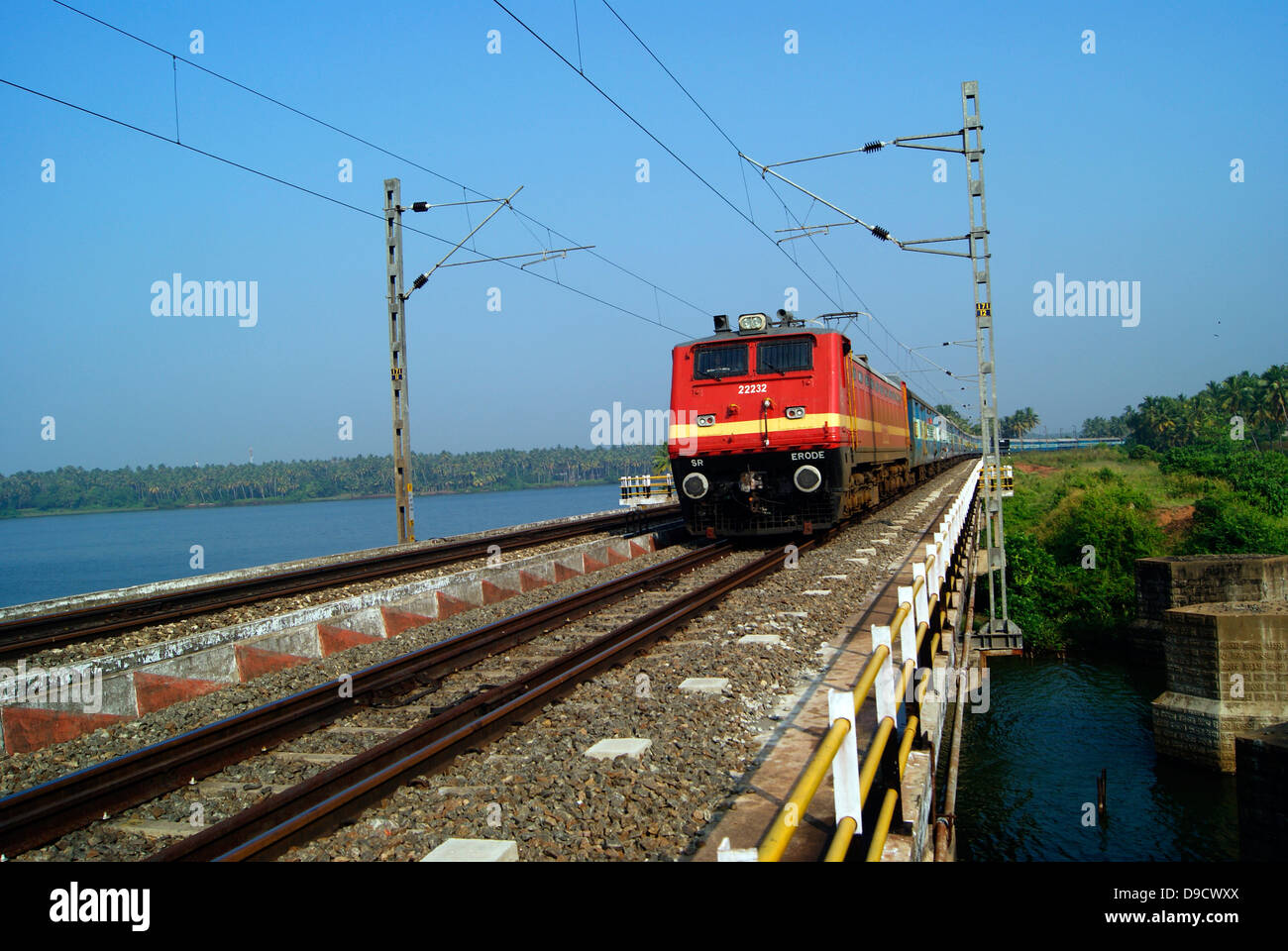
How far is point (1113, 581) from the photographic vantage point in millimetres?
25500

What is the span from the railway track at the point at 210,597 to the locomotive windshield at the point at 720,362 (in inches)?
213

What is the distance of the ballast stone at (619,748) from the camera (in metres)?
5.43

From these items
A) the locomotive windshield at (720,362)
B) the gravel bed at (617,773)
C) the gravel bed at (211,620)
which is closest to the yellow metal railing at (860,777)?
the gravel bed at (617,773)

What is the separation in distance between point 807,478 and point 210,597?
966cm

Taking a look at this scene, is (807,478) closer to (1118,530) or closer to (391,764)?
(391,764)

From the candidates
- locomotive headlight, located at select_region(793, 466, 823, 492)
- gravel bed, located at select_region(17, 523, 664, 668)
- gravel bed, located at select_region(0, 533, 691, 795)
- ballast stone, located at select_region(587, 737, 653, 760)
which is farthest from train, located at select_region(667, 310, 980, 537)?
ballast stone, located at select_region(587, 737, 653, 760)

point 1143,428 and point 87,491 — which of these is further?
point 87,491

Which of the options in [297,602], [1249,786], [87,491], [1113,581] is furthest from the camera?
[87,491]

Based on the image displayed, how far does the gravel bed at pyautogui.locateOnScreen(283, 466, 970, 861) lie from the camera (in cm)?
429

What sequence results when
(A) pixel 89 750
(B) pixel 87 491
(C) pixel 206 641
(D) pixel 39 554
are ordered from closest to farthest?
1. (A) pixel 89 750
2. (C) pixel 206 641
3. (D) pixel 39 554
4. (B) pixel 87 491

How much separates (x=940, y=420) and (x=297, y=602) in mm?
43226

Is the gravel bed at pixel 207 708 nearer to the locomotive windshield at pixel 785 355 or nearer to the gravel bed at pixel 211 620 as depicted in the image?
the gravel bed at pixel 211 620
